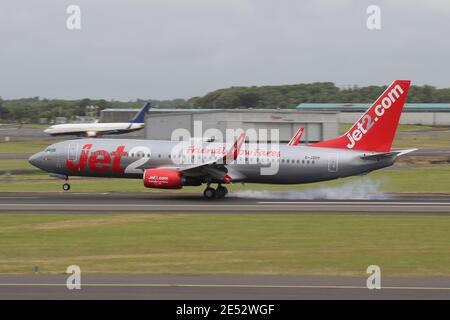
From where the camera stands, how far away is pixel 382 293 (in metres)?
18.8

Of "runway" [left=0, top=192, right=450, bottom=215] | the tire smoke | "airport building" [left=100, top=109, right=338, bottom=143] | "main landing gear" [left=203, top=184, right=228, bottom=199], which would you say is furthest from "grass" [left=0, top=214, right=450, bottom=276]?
"airport building" [left=100, top=109, right=338, bottom=143]

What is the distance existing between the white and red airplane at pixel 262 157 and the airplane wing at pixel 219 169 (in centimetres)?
6

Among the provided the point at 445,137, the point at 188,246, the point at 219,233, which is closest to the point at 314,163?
the point at 219,233

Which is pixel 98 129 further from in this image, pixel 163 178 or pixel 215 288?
pixel 215 288

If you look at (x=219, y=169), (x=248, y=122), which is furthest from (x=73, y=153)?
(x=248, y=122)

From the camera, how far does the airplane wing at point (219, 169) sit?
43812mm

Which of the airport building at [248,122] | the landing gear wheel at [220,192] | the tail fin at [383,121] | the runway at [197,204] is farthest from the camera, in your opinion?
the airport building at [248,122]

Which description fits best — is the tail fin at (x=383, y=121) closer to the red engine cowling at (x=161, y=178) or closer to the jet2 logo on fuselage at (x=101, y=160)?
the red engine cowling at (x=161, y=178)

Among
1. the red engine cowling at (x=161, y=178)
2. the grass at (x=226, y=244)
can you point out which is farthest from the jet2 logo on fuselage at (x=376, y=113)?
the red engine cowling at (x=161, y=178)

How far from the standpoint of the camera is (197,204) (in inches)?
1655

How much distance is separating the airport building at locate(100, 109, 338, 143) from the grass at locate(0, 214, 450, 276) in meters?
62.1

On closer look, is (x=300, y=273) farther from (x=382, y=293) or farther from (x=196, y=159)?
(x=196, y=159)

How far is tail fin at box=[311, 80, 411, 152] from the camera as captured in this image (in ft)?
148

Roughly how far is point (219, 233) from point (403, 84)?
789 inches
